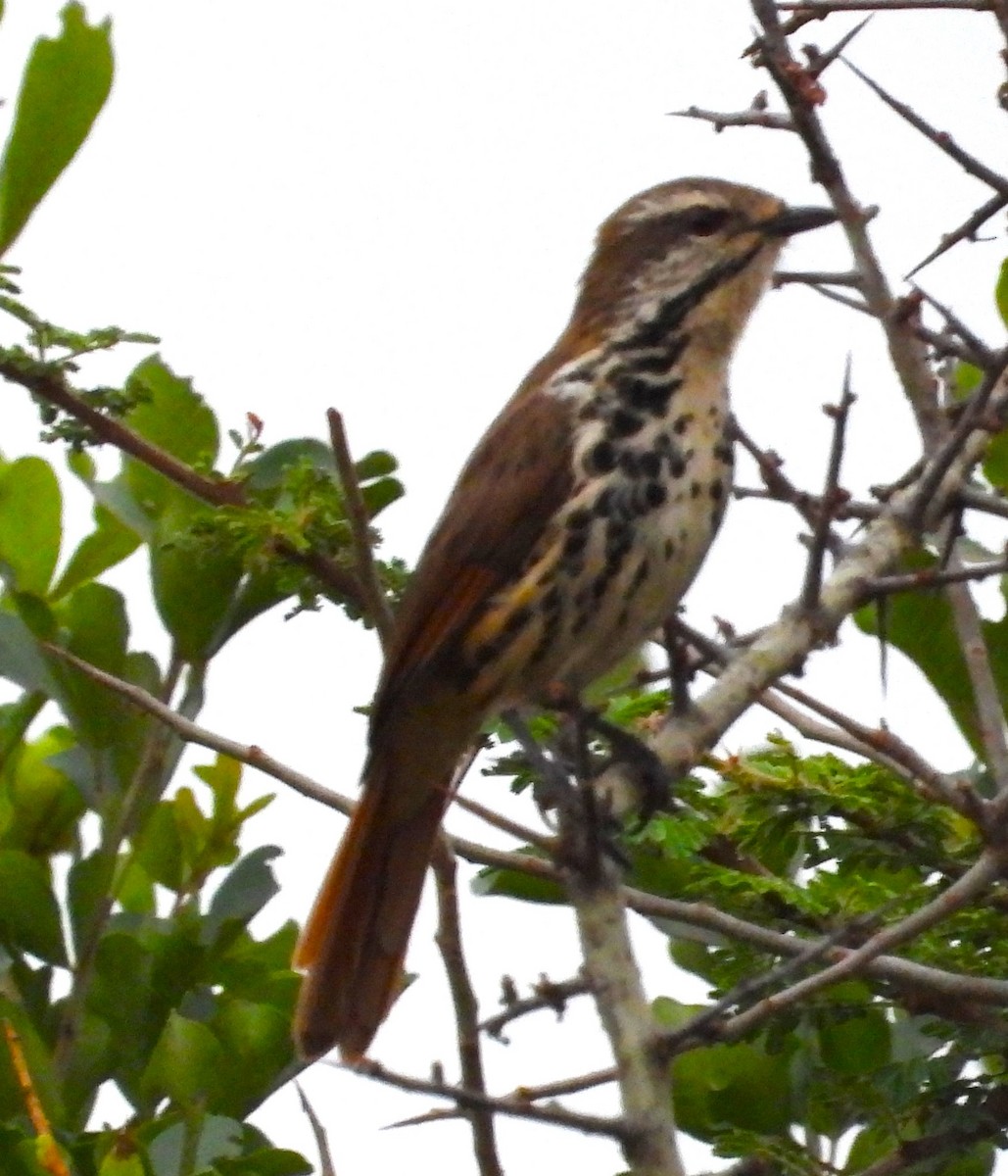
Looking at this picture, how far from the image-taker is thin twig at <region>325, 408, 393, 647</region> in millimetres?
2426

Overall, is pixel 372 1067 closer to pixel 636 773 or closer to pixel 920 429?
pixel 636 773

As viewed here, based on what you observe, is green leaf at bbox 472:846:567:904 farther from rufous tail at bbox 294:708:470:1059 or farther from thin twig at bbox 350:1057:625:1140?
thin twig at bbox 350:1057:625:1140

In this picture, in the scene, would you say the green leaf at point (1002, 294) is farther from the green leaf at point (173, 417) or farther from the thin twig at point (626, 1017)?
the thin twig at point (626, 1017)

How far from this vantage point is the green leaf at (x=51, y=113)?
3.73 meters

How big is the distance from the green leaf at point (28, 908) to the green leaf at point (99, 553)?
75 centimetres

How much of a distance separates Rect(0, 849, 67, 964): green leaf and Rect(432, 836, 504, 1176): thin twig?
115 centimetres

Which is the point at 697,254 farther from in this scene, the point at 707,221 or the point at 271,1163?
the point at 271,1163

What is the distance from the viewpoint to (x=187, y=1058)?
309 centimetres

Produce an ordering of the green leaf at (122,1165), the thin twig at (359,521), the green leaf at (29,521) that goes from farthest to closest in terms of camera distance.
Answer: the green leaf at (29,521)
the green leaf at (122,1165)
the thin twig at (359,521)

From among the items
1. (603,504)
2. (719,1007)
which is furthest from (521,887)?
(719,1007)

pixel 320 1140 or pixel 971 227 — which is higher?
pixel 971 227

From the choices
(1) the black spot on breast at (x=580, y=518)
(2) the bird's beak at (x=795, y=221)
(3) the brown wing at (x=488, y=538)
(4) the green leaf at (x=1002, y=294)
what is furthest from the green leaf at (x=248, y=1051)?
(2) the bird's beak at (x=795, y=221)

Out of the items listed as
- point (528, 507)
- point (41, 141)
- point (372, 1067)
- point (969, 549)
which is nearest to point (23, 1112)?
point (372, 1067)

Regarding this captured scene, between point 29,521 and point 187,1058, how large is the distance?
1253 millimetres
